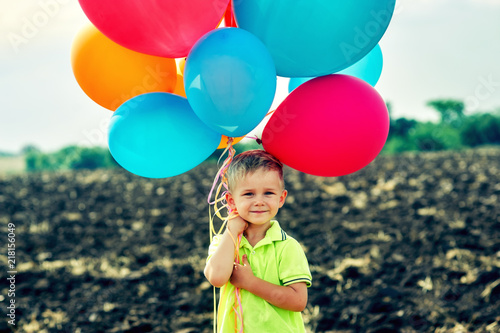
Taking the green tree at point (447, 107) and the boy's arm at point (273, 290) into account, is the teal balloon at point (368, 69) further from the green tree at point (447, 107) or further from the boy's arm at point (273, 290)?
the green tree at point (447, 107)

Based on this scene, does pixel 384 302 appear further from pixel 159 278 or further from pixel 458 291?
pixel 159 278

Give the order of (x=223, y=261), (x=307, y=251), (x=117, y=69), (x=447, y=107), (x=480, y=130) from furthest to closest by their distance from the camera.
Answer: (x=447, y=107), (x=480, y=130), (x=307, y=251), (x=117, y=69), (x=223, y=261)

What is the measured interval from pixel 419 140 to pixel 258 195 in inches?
491

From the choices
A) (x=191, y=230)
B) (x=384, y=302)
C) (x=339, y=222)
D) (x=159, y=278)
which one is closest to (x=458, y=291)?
(x=384, y=302)

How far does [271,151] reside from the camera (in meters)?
1.87

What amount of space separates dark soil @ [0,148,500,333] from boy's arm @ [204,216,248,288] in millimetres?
1904

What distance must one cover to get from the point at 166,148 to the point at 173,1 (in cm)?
52

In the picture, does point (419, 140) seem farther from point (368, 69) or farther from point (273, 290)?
point (273, 290)

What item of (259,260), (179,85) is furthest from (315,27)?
(259,260)

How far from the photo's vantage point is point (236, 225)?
70.7 inches

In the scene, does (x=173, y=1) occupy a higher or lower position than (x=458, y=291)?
higher

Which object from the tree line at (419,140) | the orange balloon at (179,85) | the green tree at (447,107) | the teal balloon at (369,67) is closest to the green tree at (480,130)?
the tree line at (419,140)

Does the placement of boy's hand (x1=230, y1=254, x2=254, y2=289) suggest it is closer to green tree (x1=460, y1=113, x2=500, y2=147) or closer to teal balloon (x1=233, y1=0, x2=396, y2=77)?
teal balloon (x1=233, y1=0, x2=396, y2=77)

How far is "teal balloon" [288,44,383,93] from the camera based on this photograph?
220cm
